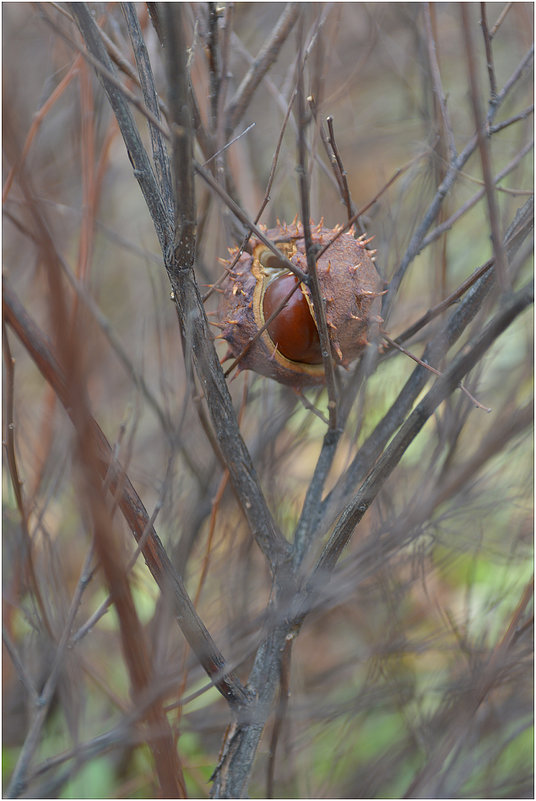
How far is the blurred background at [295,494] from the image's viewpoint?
4.54ft

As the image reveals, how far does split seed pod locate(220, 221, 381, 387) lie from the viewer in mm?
1138

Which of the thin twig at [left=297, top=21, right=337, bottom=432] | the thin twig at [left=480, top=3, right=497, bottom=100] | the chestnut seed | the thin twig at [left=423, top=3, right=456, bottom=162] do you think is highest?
the thin twig at [left=423, top=3, right=456, bottom=162]

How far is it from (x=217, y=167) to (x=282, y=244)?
0.75ft

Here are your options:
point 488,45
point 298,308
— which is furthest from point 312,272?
point 488,45

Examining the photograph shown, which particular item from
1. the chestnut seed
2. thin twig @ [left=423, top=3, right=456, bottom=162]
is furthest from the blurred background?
the chestnut seed

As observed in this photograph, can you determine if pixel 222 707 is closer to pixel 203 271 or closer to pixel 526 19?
pixel 203 271

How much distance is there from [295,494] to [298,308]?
4.03 feet

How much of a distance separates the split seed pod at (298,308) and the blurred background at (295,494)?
0.13 meters

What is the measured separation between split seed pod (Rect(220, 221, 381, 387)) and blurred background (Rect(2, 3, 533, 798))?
13 cm

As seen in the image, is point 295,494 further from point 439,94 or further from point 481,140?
point 481,140

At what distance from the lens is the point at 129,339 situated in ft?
10.2

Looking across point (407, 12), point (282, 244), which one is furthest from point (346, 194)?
point (407, 12)

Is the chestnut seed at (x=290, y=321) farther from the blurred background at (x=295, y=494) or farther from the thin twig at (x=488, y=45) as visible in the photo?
the thin twig at (x=488, y=45)

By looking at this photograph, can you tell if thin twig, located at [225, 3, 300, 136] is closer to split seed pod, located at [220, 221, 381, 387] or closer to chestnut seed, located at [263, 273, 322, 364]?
split seed pod, located at [220, 221, 381, 387]
